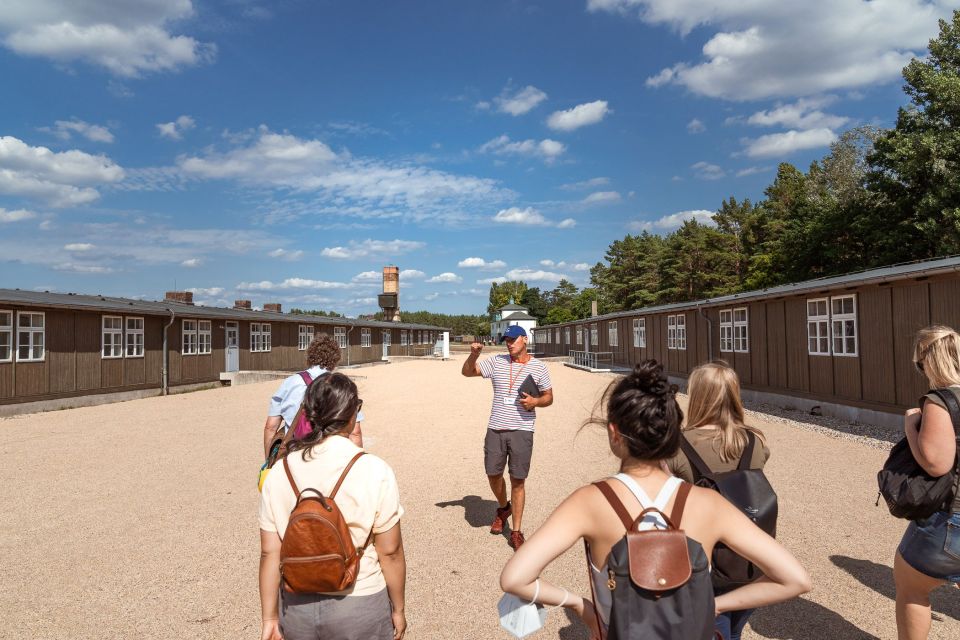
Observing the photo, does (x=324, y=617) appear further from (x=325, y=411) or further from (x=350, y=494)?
(x=325, y=411)

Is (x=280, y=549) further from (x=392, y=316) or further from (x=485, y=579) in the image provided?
(x=392, y=316)

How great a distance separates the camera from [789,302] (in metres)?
15.1

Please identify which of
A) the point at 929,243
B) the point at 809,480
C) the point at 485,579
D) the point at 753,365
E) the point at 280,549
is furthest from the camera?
the point at 929,243

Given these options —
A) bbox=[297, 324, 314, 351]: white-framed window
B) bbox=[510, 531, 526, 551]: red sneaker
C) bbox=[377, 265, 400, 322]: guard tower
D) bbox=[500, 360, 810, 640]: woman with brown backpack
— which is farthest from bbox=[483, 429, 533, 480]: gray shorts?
bbox=[377, 265, 400, 322]: guard tower

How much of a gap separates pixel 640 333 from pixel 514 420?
24110 mm

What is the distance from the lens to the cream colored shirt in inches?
83.3

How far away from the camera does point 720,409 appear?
8.34 feet

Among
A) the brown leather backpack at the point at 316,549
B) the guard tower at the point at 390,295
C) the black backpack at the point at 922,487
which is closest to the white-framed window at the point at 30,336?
the brown leather backpack at the point at 316,549

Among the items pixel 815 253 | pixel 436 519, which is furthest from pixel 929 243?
pixel 436 519

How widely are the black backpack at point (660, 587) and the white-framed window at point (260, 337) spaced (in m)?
27.4

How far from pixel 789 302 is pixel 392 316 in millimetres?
45053

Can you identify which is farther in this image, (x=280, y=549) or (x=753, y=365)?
(x=753, y=365)

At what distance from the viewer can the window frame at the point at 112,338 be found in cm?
1800

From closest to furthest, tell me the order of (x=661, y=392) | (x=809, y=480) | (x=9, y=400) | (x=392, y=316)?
(x=661, y=392), (x=809, y=480), (x=9, y=400), (x=392, y=316)
